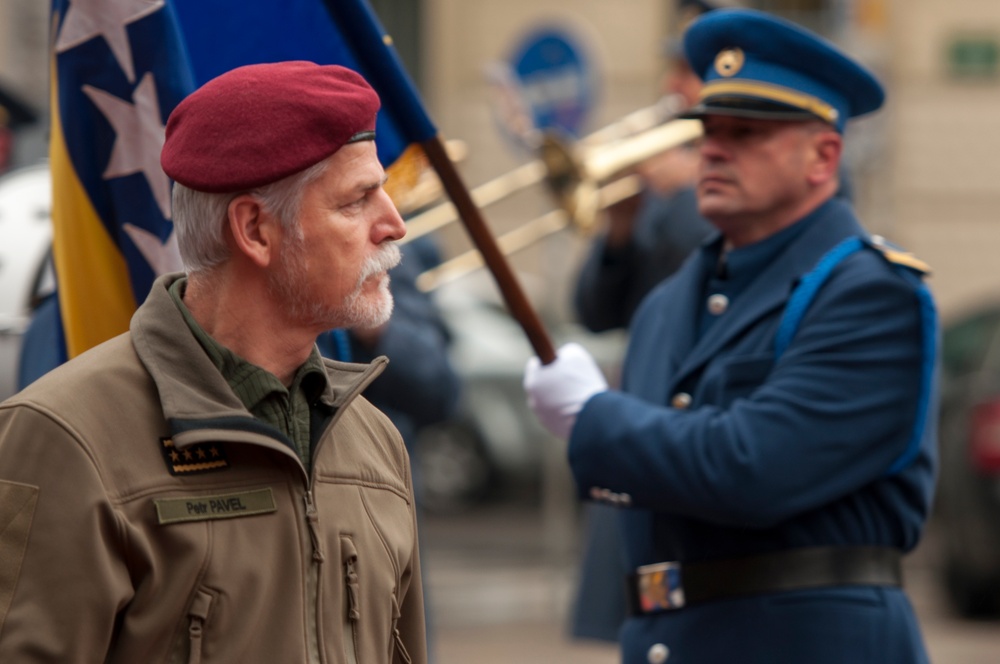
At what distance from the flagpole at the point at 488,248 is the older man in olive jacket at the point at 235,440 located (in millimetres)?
1143

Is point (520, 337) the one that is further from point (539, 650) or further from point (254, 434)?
point (254, 434)

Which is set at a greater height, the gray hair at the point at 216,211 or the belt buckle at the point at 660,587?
the gray hair at the point at 216,211

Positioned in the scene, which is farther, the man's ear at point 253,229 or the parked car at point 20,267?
the parked car at point 20,267

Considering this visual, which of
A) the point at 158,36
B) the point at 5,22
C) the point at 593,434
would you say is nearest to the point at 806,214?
the point at 593,434

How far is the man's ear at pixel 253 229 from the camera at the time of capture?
2.36m

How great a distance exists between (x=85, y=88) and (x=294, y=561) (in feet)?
4.53

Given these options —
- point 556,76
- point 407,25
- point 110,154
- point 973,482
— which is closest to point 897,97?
point 407,25

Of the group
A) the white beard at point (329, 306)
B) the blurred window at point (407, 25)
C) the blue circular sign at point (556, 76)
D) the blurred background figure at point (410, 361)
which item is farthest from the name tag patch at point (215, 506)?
the blurred window at point (407, 25)

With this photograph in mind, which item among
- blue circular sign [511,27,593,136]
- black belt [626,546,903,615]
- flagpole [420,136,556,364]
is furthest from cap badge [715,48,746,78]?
blue circular sign [511,27,593,136]

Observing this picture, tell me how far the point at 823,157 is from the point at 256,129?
194 centimetres

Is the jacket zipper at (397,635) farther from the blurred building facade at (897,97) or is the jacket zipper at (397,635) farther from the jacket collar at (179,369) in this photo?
the blurred building facade at (897,97)

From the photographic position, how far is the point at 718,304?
3.94 metres

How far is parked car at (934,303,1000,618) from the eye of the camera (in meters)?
8.96

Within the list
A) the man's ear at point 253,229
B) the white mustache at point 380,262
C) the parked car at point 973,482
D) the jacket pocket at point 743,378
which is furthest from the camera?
the parked car at point 973,482
